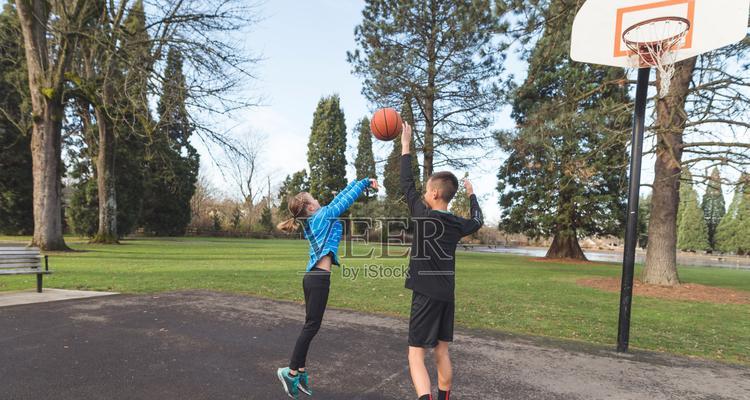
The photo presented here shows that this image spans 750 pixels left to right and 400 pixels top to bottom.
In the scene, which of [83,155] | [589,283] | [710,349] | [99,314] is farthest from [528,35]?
[83,155]

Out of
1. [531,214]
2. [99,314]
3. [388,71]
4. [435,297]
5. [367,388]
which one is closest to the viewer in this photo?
[435,297]

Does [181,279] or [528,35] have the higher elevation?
[528,35]

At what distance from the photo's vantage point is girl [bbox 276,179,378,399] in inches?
141

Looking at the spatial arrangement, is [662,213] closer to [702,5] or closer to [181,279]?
[702,5]

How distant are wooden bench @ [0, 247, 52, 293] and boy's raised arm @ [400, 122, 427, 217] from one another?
7.87 m

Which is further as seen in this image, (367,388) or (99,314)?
(99,314)

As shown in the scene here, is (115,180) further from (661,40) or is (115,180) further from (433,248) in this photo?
(661,40)

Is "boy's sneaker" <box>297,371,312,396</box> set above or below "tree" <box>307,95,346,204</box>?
below

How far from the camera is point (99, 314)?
6219 mm

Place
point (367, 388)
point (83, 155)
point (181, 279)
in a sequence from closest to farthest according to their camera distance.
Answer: point (367, 388)
point (181, 279)
point (83, 155)

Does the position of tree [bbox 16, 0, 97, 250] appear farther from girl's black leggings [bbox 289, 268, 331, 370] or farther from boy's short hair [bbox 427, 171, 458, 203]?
boy's short hair [bbox 427, 171, 458, 203]

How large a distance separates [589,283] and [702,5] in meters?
9.02

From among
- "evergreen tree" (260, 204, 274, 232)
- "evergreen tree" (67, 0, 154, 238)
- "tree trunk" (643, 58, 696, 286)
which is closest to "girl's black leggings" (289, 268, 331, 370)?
"tree trunk" (643, 58, 696, 286)

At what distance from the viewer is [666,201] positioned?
477 inches
